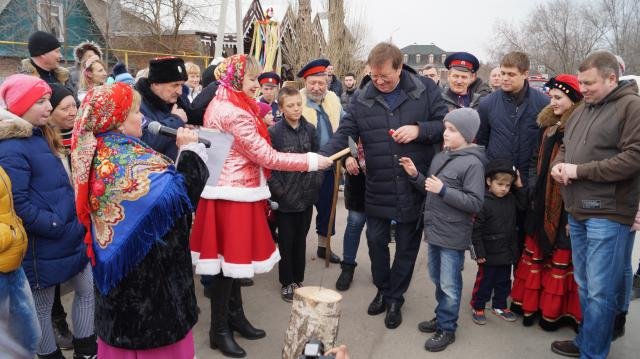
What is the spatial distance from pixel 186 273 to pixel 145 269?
0.67 ft

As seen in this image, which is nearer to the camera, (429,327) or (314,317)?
(314,317)

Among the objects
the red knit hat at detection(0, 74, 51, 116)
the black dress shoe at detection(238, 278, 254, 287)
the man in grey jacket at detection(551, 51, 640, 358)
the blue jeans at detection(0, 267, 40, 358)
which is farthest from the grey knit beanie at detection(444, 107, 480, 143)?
the blue jeans at detection(0, 267, 40, 358)

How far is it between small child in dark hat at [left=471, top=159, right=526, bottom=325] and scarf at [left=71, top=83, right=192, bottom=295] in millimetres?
2643

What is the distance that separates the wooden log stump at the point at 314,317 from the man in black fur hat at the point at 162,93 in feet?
4.81

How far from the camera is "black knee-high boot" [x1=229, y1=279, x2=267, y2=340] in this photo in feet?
12.3

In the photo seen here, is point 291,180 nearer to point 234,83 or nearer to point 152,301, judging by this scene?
point 234,83

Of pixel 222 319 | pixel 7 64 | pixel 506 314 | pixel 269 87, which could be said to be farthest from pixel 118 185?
pixel 7 64

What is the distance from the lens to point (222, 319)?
349 cm

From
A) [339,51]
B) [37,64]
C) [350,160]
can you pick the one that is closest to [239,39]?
[339,51]

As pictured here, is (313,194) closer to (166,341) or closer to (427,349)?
(427,349)

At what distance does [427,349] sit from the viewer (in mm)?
3650

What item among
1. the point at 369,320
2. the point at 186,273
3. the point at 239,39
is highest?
the point at 239,39

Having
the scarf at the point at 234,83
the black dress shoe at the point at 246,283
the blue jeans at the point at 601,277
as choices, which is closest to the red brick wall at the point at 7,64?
the black dress shoe at the point at 246,283

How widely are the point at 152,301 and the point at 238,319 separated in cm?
161
